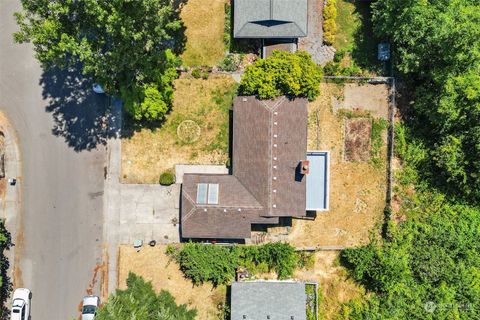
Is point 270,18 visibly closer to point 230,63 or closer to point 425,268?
point 230,63

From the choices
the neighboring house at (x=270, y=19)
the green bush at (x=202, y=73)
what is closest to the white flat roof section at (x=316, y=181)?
the neighboring house at (x=270, y=19)

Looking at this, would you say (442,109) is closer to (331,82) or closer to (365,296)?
(331,82)

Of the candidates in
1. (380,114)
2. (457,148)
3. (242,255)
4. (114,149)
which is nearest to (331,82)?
(380,114)

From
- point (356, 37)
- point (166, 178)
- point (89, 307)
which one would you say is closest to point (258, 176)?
point (166, 178)

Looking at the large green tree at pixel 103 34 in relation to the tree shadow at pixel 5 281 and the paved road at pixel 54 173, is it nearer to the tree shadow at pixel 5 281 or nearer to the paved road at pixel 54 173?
the paved road at pixel 54 173

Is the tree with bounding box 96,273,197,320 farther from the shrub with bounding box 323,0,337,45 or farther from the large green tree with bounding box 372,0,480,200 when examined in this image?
the shrub with bounding box 323,0,337,45


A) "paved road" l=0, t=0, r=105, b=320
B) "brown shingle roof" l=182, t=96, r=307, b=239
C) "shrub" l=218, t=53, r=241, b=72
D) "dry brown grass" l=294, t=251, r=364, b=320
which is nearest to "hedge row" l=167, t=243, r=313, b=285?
"brown shingle roof" l=182, t=96, r=307, b=239

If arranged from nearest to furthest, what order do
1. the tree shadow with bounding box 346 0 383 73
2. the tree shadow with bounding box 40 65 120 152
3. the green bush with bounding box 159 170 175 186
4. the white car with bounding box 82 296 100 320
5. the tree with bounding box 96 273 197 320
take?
the tree with bounding box 96 273 197 320, the white car with bounding box 82 296 100 320, the green bush with bounding box 159 170 175 186, the tree shadow with bounding box 40 65 120 152, the tree shadow with bounding box 346 0 383 73

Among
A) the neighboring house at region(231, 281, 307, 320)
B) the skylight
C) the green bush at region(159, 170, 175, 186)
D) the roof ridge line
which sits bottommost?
Result: the neighboring house at region(231, 281, 307, 320)
